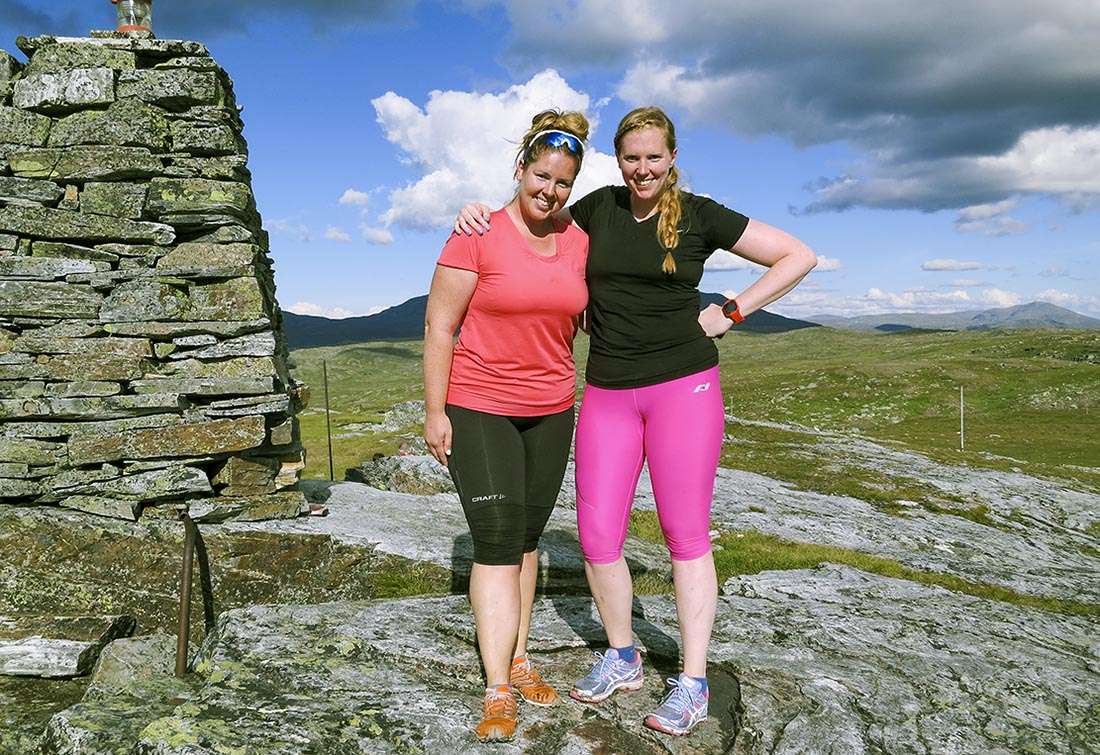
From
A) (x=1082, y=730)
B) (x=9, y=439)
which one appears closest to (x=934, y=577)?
(x=1082, y=730)

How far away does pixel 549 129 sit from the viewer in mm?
5480

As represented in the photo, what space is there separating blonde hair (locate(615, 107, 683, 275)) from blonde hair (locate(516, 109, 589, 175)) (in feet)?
1.11

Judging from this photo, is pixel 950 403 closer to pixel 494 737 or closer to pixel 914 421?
pixel 914 421

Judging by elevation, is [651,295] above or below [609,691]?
above

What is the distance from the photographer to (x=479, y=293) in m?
5.63

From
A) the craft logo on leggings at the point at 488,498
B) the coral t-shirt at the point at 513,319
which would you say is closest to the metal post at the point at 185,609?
the craft logo on leggings at the point at 488,498

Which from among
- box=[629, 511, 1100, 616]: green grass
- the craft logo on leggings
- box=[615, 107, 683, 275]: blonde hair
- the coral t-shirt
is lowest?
box=[629, 511, 1100, 616]: green grass

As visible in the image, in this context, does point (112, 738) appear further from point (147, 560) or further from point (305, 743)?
point (147, 560)

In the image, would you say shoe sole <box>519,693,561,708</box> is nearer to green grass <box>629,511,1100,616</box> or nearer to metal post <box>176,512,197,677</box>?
metal post <box>176,512,197,677</box>

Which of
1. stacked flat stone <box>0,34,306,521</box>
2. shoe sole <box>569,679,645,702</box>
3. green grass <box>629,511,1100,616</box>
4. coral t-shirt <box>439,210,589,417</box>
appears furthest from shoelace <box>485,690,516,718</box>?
green grass <box>629,511,1100,616</box>

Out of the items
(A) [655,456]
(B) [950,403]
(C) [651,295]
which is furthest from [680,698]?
(B) [950,403]

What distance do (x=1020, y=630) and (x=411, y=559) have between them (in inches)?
300

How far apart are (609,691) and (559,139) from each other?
4364mm

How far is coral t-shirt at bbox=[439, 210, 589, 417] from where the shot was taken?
18.3 ft
